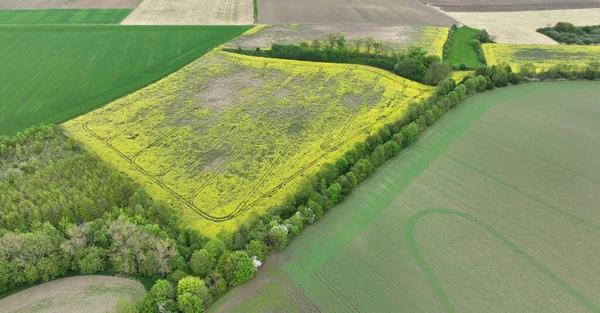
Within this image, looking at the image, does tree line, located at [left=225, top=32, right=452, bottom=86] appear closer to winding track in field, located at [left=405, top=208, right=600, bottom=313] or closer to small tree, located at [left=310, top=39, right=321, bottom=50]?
small tree, located at [left=310, top=39, right=321, bottom=50]

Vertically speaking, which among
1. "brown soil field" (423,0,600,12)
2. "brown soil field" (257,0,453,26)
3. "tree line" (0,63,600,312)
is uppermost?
"brown soil field" (423,0,600,12)

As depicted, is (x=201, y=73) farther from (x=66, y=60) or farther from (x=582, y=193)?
(x=582, y=193)

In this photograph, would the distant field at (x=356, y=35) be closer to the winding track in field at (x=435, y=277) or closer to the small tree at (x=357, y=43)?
the small tree at (x=357, y=43)

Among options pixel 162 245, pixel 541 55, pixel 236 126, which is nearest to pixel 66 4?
pixel 236 126

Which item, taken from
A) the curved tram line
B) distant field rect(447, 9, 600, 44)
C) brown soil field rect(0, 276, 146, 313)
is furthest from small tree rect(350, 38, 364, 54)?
brown soil field rect(0, 276, 146, 313)

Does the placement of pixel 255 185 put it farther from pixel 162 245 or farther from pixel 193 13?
pixel 193 13
